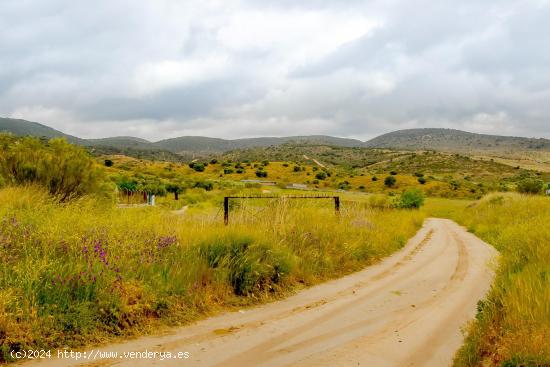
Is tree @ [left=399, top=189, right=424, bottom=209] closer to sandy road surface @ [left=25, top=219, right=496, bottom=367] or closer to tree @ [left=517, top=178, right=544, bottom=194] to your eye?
tree @ [left=517, top=178, right=544, bottom=194]

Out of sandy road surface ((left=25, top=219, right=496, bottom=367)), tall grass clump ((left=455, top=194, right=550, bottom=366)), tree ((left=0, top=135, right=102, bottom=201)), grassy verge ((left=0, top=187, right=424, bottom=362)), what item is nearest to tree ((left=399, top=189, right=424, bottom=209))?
tree ((left=0, top=135, right=102, bottom=201))

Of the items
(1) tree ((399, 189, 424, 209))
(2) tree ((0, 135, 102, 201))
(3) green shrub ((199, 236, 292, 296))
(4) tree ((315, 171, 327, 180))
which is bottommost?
(1) tree ((399, 189, 424, 209))

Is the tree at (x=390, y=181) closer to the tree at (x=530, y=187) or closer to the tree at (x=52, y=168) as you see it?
the tree at (x=530, y=187)

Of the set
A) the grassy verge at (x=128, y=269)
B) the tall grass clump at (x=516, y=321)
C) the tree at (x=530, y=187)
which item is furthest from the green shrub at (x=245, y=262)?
the tree at (x=530, y=187)

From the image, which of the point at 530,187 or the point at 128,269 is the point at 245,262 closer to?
the point at 128,269

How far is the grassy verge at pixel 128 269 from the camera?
551 cm

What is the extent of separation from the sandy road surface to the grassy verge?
0.47m

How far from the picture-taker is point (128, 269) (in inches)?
267

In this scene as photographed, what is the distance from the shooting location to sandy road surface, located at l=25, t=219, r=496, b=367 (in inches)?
207

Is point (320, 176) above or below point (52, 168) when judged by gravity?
below

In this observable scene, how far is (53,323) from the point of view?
5.39m

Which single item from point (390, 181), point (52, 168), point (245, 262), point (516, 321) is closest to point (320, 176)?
point (390, 181)

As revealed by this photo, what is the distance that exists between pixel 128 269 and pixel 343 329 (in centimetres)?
346

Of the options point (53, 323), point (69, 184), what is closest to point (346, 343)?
point (53, 323)
